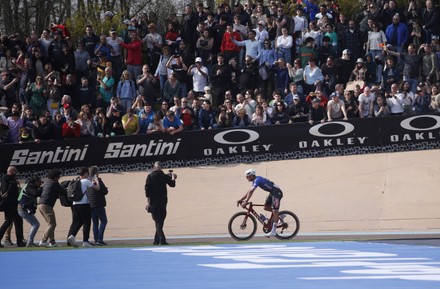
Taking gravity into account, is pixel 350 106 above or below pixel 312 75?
below

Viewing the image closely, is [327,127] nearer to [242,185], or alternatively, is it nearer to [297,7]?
[242,185]

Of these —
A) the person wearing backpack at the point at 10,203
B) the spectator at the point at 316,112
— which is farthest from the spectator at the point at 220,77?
the person wearing backpack at the point at 10,203

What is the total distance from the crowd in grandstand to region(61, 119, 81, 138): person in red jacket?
0.09 feet

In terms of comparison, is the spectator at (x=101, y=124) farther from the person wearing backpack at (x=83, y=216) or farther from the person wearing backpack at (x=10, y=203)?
the person wearing backpack at (x=83, y=216)

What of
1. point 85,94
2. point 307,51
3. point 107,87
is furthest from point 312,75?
point 85,94

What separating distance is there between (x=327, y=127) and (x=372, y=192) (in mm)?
2122

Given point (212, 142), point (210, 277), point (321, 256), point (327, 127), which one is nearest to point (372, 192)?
point (327, 127)

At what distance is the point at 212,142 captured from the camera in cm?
3042

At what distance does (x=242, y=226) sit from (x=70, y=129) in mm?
7435

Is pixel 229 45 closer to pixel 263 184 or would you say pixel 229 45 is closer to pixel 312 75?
pixel 312 75

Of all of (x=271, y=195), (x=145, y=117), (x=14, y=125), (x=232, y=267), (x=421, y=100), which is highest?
(x=421, y=100)

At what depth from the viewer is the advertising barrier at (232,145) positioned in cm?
2994

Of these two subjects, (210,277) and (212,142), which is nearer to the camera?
(210,277)

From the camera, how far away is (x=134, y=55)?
109 feet
